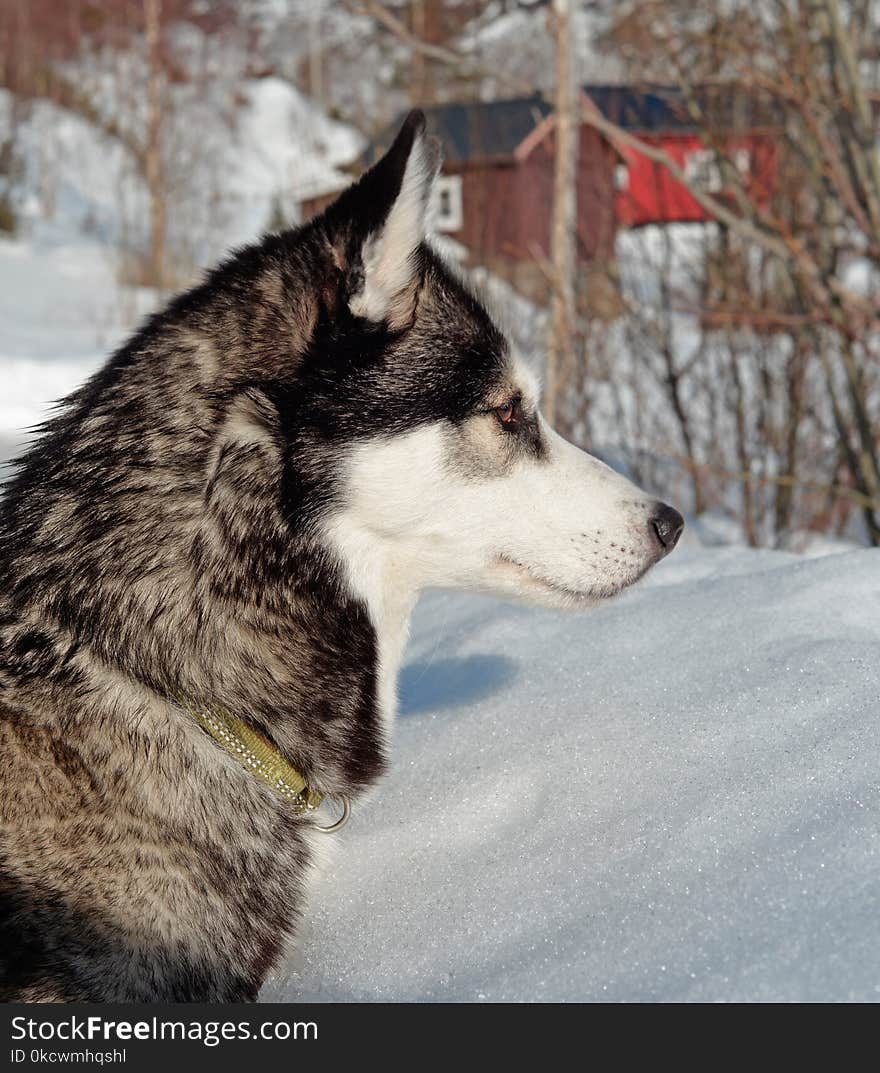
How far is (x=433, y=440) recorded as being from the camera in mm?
2053

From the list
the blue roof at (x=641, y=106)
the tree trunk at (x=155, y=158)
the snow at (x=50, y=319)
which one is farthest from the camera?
the tree trunk at (x=155, y=158)

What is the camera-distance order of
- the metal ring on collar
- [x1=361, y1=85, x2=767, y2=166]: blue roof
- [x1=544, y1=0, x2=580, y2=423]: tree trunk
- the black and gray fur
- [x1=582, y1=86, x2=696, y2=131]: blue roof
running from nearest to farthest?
1. the black and gray fur
2. the metal ring on collar
3. [x1=582, y1=86, x2=696, y2=131]: blue roof
4. [x1=361, y1=85, x2=767, y2=166]: blue roof
5. [x1=544, y1=0, x2=580, y2=423]: tree trunk

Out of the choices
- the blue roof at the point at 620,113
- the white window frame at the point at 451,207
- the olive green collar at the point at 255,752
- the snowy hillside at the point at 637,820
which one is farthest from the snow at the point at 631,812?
the white window frame at the point at 451,207

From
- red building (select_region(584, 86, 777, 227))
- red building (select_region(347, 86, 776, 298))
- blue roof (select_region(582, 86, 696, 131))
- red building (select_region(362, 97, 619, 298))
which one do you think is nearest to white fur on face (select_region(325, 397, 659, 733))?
red building (select_region(347, 86, 776, 298))

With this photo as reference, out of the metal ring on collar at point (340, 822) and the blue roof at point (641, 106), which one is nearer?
the metal ring on collar at point (340, 822)

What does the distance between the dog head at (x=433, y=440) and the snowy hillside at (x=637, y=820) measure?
0.37m

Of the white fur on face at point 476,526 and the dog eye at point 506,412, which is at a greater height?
the dog eye at point 506,412

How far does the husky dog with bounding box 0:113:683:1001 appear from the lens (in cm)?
183

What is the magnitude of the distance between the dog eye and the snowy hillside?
698 mm

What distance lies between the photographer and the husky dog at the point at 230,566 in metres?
1.83

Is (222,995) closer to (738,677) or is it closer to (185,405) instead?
(185,405)

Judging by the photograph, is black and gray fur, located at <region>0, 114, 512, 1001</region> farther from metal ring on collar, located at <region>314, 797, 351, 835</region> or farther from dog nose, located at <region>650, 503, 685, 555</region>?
dog nose, located at <region>650, 503, 685, 555</region>

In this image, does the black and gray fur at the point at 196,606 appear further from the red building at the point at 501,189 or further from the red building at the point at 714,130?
the red building at the point at 501,189

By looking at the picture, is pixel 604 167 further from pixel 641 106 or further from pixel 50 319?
pixel 50 319
